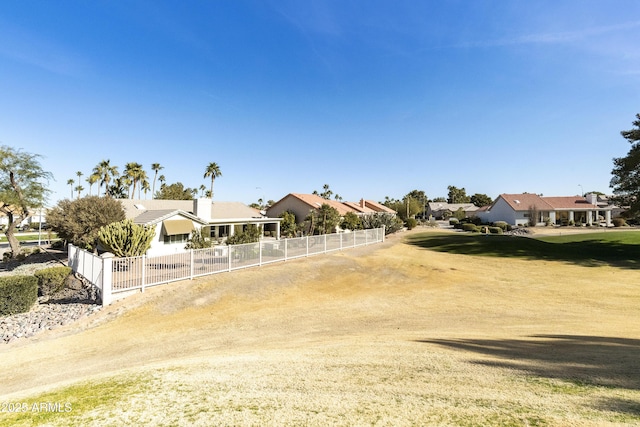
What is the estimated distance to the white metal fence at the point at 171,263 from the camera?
1319 cm

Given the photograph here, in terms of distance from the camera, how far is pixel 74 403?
16.2 ft

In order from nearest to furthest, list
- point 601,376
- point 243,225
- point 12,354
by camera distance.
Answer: point 601,376 < point 12,354 < point 243,225

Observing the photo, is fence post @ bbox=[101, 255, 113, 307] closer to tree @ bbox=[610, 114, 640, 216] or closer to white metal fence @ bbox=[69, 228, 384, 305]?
white metal fence @ bbox=[69, 228, 384, 305]

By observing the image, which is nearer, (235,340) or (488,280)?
(235,340)

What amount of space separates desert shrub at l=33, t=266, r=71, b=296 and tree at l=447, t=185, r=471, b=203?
436 ft

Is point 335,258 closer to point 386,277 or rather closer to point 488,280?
point 386,277

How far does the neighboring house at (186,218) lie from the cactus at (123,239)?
633cm

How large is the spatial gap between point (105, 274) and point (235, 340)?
717 centimetres

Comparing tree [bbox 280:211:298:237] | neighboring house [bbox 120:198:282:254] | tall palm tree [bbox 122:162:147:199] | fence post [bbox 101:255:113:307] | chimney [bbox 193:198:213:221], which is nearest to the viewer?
fence post [bbox 101:255:113:307]

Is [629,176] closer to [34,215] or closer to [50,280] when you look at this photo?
[50,280]

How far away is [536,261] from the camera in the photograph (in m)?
25.2

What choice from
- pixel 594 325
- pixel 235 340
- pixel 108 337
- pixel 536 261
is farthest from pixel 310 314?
pixel 536 261

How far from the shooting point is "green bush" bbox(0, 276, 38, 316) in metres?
13.0

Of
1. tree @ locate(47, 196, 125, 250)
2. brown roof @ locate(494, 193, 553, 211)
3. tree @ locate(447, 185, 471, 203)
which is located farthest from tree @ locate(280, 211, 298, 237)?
tree @ locate(447, 185, 471, 203)
